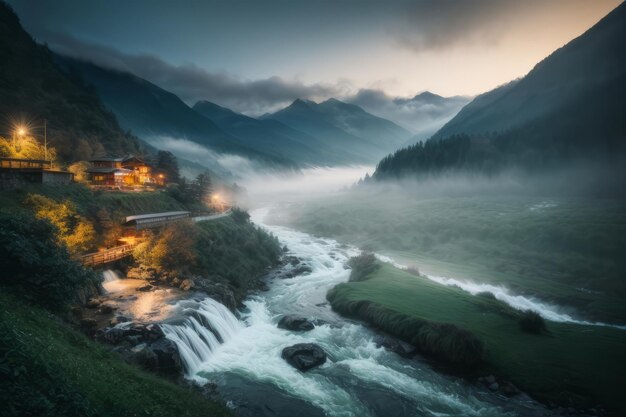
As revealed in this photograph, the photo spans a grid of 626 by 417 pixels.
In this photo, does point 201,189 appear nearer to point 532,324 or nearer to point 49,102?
point 49,102

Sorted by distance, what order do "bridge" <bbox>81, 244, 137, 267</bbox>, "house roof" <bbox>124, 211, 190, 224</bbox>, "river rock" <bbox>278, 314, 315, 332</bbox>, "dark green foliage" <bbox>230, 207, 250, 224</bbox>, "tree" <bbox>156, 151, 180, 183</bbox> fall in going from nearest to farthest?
1. "bridge" <bbox>81, 244, 137, 267</bbox>
2. "river rock" <bbox>278, 314, 315, 332</bbox>
3. "house roof" <bbox>124, 211, 190, 224</bbox>
4. "dark green foliage" <bbox>230, 207, 250, 224</bbox>
5. "tree" <bbox>156, 151, 180, 183</bbox>

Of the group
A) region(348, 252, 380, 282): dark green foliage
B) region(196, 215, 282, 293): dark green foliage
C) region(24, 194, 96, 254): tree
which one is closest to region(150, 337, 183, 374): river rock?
region(24, 194, 96, 254): tree

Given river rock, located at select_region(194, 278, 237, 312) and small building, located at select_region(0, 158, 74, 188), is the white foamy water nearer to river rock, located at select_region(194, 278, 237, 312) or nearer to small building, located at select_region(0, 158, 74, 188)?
river rock, located at select_region(194, 278, 237, 312)

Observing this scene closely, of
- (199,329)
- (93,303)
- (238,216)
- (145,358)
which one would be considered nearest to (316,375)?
(199,329)

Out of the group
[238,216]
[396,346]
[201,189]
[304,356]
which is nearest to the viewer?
[304,356]

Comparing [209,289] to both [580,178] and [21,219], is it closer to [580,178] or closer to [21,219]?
[21,219]

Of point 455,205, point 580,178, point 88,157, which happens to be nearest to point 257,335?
point 88,157
